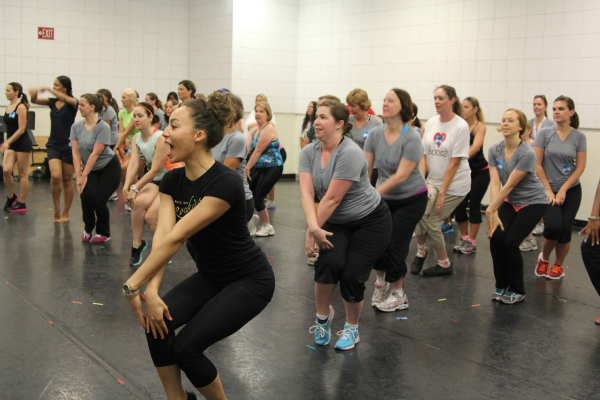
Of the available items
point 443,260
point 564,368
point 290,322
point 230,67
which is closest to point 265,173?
point 443,260

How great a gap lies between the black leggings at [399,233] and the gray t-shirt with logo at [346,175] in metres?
0.74

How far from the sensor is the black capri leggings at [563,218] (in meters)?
5.53

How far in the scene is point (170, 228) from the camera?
2639 millimetres

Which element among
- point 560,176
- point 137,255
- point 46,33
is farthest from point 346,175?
point 46,33

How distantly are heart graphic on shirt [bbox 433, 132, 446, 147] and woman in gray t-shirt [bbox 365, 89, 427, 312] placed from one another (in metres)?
1.18

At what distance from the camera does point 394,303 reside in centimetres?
461

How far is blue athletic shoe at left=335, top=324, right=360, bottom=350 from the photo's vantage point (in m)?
3.78

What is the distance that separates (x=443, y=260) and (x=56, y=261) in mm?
3810

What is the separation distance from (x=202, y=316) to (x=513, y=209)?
3.22 metres

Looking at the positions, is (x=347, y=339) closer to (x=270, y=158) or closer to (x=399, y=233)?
(x=399, y=233)

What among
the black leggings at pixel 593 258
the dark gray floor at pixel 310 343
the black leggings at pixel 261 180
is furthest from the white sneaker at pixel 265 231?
the black leggings at pixel 593 258

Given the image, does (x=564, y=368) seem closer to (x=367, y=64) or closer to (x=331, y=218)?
(x=331, y=218)

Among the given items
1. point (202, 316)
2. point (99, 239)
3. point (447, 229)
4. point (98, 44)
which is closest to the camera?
point (202, 316)

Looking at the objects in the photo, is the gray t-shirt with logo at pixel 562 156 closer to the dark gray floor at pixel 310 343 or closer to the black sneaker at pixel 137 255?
the dark gray floor at pixel 310 343
